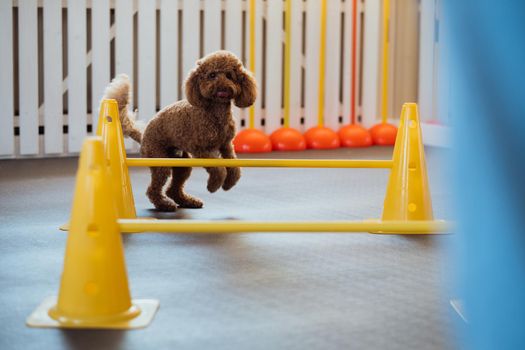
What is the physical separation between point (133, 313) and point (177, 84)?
3.43 meters

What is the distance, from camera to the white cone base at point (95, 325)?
163 centimetres

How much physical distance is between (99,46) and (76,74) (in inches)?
8.5

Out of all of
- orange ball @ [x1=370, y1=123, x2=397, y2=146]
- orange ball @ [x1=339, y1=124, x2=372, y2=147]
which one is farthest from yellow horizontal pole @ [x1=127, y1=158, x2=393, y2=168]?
orange ball @ [x1=370, y1=123, x2=397, y2=146]

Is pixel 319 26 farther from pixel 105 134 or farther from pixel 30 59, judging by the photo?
pixel 105 134

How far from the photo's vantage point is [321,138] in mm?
5195

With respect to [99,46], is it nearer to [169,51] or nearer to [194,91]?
[169,51]

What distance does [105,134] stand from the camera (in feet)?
8.82

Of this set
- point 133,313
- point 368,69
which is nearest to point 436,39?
point 368,69

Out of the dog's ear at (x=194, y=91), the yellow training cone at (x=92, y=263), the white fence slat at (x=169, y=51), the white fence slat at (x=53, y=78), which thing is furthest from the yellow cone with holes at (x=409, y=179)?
the white fence slat at (x=53, y=78)

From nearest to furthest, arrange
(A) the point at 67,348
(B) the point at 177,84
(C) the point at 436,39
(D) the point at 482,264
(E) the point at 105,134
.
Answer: (D) the point at 482,264
(A) the point at 67,348
(E) the point at 105,134
(B) the point at 177,84
(C) the point at 436,39

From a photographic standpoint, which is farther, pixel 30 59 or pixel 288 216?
pixel 30 59

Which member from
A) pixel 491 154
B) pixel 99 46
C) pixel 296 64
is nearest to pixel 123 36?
pixel 99 46

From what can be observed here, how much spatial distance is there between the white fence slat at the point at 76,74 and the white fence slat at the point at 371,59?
1933 mm

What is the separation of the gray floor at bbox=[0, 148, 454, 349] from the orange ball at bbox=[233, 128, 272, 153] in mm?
1634
